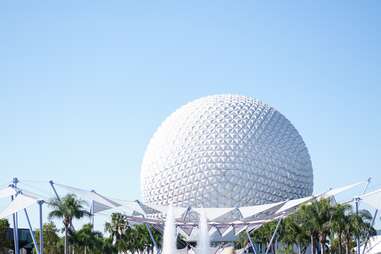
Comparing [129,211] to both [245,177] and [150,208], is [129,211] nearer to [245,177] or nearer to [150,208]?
[150,208]

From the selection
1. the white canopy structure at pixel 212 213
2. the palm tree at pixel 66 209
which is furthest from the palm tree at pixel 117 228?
the palm tree at pixel 66 209

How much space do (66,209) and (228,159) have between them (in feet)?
76.6

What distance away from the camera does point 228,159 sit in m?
62.5

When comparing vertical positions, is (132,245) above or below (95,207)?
below

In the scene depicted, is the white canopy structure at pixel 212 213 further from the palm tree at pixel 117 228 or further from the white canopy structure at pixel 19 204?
the white canopy structure at pixel 19 204

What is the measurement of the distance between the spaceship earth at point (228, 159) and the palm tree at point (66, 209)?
2127cm

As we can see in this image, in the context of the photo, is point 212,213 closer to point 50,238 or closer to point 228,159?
point 228,159

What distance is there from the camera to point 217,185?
62.3 metres

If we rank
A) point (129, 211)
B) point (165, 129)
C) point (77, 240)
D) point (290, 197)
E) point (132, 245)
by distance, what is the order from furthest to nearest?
point (165, 129)
point (290, 197)
point (132, 245)
point (129, 211)
point (77, 240)

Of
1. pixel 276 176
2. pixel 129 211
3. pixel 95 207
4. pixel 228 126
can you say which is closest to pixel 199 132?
pixel 228 126

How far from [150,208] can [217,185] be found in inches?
360

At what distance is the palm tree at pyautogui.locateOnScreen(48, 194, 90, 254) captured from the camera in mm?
42812

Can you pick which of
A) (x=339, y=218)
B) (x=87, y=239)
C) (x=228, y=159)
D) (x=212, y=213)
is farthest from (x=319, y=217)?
(x=228, y=159)

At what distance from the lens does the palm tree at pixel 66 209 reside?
140 feet
